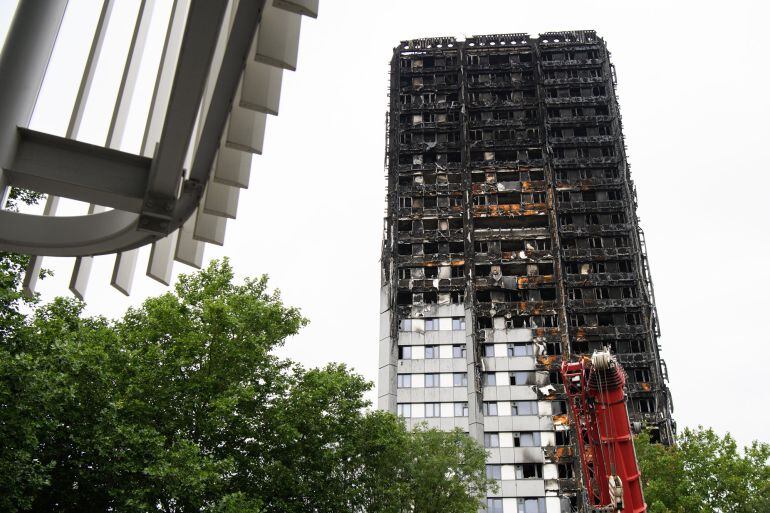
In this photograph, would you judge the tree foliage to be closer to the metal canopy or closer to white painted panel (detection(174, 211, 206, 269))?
white painted panel (detection(174, 211, 206, 269))

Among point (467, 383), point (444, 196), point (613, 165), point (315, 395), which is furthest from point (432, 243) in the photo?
point (315, 395)

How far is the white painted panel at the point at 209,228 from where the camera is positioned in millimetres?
7266

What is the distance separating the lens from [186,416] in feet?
67.9

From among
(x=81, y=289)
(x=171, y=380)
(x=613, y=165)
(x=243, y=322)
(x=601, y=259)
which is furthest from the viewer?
(x=613, y=165)

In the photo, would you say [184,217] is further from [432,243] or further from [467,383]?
[432,243]

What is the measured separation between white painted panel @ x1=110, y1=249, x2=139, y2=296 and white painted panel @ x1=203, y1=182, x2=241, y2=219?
149cm

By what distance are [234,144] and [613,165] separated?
234 ft

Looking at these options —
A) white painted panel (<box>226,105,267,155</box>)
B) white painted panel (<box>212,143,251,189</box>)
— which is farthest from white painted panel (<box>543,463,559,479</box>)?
white painted panel (<box>226,105,267,155</box>)

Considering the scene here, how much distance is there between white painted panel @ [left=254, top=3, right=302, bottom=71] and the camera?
16.9 feet

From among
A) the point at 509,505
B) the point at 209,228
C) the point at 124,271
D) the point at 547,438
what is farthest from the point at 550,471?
the point at 209,228

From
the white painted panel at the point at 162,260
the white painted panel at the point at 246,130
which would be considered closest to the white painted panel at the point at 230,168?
the white painted panel at the point at 246,130

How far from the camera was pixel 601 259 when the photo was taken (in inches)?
2677

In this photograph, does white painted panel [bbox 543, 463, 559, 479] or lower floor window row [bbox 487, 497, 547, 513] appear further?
white painted panel [bbox 543, 463, 559, 479]

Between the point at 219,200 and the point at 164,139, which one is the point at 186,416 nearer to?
the point at 219,200
